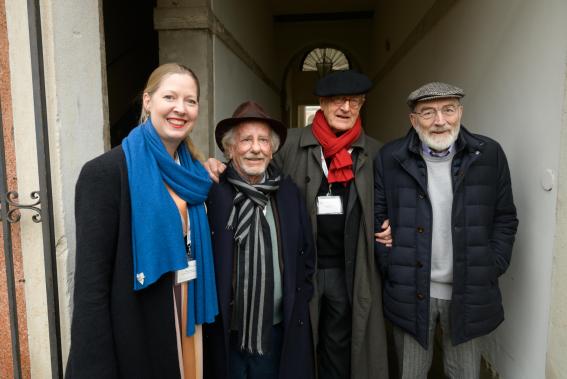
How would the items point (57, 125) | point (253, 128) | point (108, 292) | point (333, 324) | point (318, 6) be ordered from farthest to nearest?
point (318, 6) < point (333, 324) < point (253, 128) < point (57, 125) < point (108, 292)

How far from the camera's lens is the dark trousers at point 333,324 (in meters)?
2.25

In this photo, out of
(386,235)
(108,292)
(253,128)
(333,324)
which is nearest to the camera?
(108,292)

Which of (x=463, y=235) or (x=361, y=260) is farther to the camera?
(x=361, y=260)

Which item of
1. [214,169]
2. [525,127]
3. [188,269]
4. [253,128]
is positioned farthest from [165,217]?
[525,127]

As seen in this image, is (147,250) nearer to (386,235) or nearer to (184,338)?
(184,338)

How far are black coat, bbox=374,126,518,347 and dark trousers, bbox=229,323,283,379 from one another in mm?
647

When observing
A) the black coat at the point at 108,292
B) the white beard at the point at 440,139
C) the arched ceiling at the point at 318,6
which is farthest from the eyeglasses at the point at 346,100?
the arched ceiling at the point at 318,6

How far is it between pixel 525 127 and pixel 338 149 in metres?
1.03

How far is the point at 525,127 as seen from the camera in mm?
2160

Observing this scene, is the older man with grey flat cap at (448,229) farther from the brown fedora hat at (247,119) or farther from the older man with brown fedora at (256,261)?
the brown fedora hat at (247,119)

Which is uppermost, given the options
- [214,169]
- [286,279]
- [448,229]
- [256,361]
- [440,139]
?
[440,139]

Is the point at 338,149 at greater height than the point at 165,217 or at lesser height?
greater

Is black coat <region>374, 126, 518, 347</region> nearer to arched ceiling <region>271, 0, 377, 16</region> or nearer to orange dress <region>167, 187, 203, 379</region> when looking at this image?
orange dress <region>167, 187, 203, 379</region>

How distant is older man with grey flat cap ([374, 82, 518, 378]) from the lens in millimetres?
1912
